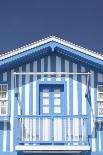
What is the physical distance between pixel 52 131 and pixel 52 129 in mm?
77

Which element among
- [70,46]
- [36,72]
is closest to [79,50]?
[70,46]

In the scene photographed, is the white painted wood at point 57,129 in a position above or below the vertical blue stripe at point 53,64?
below

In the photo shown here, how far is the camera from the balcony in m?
17.0

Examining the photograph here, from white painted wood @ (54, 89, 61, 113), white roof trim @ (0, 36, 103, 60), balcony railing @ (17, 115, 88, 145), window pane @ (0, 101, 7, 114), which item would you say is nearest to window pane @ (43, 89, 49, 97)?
white painted wood @ (54, 89, 61, 113)

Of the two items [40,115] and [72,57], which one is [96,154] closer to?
[40,115]

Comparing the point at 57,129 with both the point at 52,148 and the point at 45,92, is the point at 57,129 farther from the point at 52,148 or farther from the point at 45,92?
the point at 45,92

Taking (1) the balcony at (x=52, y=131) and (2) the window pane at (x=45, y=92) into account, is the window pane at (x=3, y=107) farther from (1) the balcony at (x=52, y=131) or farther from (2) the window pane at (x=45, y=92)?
(2) the window pane at (x=45, y=92)

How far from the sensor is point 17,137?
1741cm

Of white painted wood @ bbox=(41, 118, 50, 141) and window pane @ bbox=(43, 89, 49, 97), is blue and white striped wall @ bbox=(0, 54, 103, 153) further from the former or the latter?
white painted wood @ bbox=(41, 118, 50, 141)

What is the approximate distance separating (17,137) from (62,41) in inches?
163

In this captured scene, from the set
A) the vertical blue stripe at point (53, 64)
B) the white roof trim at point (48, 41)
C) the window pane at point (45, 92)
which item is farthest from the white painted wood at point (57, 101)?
the white roof trim at point (48, 41)

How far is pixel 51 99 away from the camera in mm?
18062

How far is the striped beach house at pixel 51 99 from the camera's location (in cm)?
1716

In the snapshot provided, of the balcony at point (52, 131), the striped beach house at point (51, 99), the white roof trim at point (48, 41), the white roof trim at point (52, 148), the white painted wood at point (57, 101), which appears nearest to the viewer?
the white roof trim at point (52, 148)
